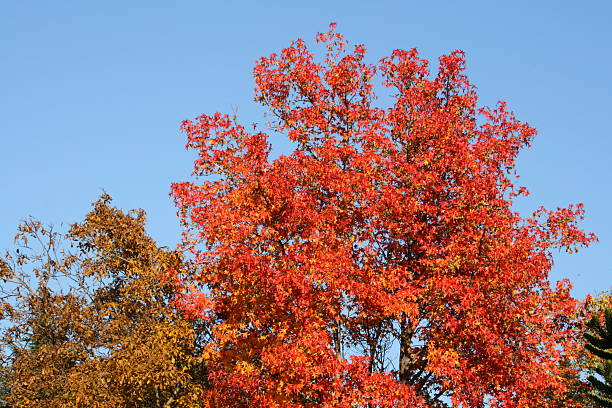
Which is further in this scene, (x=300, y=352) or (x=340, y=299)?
(x=340, y=299)

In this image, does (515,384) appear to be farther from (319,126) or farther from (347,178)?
(319,126)

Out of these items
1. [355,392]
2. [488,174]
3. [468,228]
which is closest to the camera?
[355,392]

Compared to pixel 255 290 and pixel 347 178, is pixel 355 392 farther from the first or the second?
pixel 347 178

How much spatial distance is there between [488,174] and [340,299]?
775 centimetres

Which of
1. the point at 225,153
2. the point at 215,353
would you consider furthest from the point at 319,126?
the point at 215,353

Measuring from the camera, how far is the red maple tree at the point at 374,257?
2553cm

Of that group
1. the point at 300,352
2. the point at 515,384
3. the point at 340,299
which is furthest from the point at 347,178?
the point at 515,384

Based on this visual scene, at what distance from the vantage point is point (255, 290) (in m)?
27.4

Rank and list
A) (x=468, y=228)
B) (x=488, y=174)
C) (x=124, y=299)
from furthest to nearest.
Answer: (x=124, y=299)
(x=488, y=174)
(x=468, y=228)

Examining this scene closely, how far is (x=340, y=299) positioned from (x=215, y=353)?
5.25 meters

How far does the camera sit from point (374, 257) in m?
28.4

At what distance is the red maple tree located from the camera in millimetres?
25531

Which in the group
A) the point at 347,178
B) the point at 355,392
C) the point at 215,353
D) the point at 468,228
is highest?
the point at 347,178

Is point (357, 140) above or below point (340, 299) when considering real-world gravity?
above
